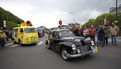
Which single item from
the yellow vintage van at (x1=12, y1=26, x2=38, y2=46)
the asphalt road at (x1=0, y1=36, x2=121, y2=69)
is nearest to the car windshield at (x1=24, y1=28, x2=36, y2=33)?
the yellow vintage van at (x1=12, y1=26, x2=38, y2=46)

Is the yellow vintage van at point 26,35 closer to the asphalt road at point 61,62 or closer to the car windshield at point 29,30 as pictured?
the car windshield at point 29,30

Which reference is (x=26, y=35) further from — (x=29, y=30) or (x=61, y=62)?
(x=61, y=62)

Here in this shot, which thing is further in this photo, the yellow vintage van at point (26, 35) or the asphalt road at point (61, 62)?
the yellow vintage van at point (26, 35)

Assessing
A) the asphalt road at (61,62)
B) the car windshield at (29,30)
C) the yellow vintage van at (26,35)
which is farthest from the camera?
the car windshield at (29,30)

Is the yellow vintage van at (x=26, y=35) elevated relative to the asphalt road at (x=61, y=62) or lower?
elevated

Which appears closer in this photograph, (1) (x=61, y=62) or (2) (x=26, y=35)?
(1) (x=61, y=62)

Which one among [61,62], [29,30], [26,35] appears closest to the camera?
[61,62]

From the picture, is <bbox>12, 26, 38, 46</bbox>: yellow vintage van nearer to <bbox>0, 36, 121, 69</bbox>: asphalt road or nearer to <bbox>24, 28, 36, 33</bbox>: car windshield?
<bbox>24, 28, 36, 33</bbox>: car windshield

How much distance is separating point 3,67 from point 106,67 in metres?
4.68

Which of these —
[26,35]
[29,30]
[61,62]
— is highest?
[29,30]

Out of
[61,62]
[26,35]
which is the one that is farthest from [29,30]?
[61,62]

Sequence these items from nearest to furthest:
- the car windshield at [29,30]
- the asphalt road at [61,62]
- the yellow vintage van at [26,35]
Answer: the asphalt road at [61,62] < the yellow vintage van at [26,35] < the car windshield at [29,30]

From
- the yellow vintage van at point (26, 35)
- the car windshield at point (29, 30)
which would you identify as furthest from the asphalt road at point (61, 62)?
the car windshield at point (29, 30)

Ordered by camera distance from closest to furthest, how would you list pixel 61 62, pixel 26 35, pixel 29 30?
1. pixel 61 62
2. pixel 26 35
3. pixel 29 30
